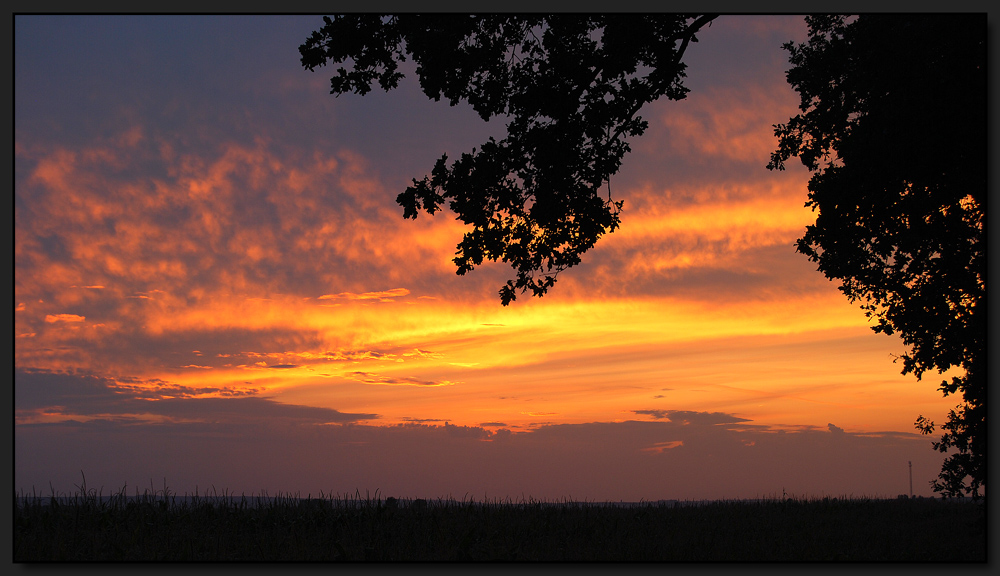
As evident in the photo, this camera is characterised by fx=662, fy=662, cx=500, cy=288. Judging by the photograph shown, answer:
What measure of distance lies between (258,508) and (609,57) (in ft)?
32.0

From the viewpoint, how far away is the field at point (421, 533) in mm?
9375

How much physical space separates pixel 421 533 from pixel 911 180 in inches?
407

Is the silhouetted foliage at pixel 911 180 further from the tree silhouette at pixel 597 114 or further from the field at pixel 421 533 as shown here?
the field at pixel 421 533

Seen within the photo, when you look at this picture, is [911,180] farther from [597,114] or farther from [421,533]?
[421,533]

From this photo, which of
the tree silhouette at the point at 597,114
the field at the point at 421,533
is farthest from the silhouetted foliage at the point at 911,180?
the field at the point at 421,533

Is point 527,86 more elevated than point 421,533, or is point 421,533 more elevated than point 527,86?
point 527,86

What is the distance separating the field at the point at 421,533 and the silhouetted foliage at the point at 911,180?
2749 mm

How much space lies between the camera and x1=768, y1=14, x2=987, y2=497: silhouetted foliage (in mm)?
10430

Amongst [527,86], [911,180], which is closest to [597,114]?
[527,86]

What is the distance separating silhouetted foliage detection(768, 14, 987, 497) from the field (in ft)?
9.02

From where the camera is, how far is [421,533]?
35.2 ft

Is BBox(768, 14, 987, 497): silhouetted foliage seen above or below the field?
above

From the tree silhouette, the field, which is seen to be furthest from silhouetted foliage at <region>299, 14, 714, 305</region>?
the field

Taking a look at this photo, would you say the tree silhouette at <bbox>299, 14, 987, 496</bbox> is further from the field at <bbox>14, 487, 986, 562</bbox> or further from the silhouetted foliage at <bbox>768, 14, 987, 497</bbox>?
the field at <bbox>14, 487, 986, 562</bbox>
